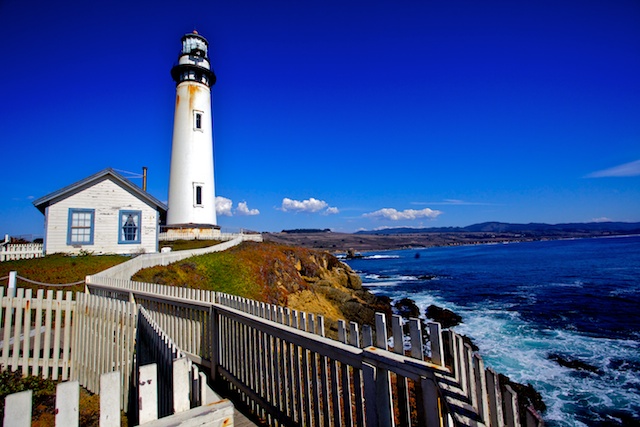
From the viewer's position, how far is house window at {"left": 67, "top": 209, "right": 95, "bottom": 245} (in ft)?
58.3

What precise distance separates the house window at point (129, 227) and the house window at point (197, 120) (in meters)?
11.7

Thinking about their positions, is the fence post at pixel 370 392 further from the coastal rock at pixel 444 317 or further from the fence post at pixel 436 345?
the coastal rock at pixel 444 317

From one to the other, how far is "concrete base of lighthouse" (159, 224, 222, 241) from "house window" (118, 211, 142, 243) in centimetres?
595

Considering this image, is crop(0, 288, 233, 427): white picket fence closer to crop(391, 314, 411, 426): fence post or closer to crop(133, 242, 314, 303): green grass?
crop(391, 314, 411, 426): fence post

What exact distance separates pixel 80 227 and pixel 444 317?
22.9 meters

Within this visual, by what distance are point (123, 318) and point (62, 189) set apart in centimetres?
1627

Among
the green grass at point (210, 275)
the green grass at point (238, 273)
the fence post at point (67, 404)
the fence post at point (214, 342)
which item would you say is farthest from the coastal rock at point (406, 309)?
the fence post at point (67, 404)

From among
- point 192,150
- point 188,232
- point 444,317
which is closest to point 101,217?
point 188,232

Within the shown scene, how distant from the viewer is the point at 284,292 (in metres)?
19.7

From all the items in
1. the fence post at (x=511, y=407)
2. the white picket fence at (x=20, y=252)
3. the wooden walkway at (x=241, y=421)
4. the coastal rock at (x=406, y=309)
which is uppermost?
the white picket fence at (x=20, y=252)

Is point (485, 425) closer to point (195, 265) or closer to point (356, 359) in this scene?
point (356, 359)

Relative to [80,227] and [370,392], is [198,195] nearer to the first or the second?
[80,227]

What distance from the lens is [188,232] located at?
27203 millimetres

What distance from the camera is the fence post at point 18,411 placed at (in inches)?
56.7
